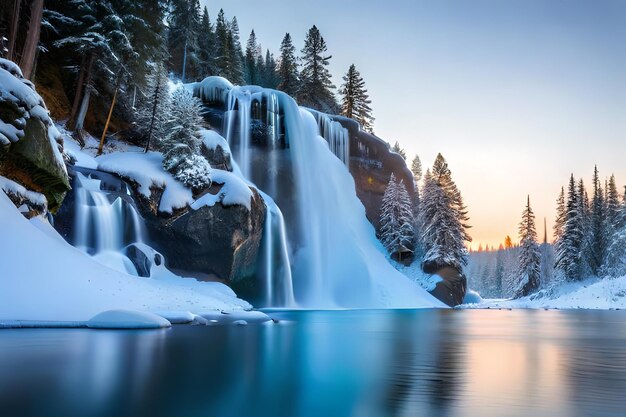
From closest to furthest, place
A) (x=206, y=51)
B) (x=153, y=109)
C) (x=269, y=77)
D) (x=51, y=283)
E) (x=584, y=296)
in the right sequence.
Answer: (x=51, y=283)
(x=153, y=109)
(x=584, y=296)
(x=206, y=51)
(x=269, y=77)

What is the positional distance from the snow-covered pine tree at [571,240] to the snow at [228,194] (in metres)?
37.1

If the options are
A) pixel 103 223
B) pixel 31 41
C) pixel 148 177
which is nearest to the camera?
pixel 31 41

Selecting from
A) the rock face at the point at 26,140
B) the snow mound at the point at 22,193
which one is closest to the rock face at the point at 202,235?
the rock face at the point at 26,140

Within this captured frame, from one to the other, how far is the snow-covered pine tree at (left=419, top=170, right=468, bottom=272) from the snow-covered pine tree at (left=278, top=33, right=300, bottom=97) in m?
22.9

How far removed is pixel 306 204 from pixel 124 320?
24.5 metres

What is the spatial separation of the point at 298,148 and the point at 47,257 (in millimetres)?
25070

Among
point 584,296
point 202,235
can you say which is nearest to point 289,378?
point 202,235

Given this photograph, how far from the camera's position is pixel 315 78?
5584 centimetres

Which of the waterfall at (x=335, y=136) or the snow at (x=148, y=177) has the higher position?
the waterfall at (x=335, y=136)

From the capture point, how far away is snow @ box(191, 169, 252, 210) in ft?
73.6

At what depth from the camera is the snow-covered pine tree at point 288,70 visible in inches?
2231

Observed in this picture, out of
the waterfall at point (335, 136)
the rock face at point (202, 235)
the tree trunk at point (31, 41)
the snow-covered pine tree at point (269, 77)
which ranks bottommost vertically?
the rock face at point (202, 235)

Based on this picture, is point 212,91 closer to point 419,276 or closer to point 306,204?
point 306,204

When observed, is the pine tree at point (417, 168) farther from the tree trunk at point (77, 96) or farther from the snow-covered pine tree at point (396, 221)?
the tree trunk at point (77, 96)
